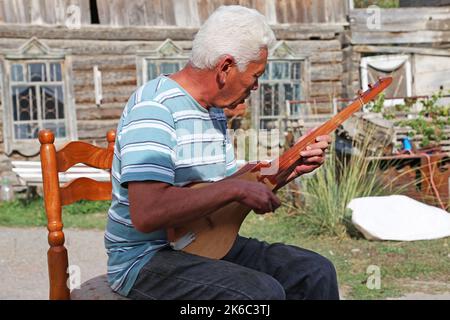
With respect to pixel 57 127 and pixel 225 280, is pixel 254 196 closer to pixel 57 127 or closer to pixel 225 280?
pixel 225 280

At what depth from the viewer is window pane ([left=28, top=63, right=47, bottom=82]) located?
871 centimetres

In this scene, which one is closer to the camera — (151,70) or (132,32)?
(132,32)

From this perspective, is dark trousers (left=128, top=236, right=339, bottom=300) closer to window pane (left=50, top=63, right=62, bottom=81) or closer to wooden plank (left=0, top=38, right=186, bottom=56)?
wooden plank (left=0, top=38, right=186, bottom=56)

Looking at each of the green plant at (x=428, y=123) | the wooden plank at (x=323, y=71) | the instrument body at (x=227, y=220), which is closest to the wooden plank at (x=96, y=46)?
the wooden plank at (x=323, y=71)

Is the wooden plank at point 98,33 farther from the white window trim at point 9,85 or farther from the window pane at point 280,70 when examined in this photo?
the window pane at point 280,70

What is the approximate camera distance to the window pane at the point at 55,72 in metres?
8.78

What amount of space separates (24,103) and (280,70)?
385 centimetres

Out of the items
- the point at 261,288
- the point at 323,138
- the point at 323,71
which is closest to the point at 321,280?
the point at 261,288

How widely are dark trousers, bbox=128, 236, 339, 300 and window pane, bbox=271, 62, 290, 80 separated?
756 cm

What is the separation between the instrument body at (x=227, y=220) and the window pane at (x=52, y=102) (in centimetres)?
715

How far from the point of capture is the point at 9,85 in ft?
28.1

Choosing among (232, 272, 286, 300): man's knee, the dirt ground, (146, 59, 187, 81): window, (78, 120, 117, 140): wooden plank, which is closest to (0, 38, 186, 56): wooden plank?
(146, 59, 187, 81): window

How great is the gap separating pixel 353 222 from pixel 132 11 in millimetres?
4965
